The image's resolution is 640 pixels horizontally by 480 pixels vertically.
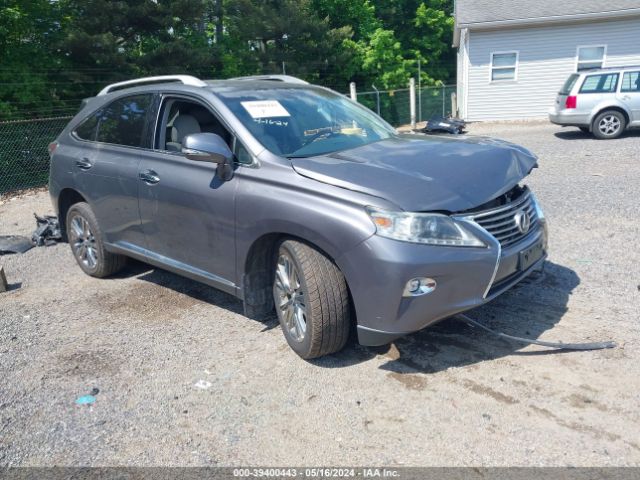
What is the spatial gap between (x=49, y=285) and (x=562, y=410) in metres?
4.81

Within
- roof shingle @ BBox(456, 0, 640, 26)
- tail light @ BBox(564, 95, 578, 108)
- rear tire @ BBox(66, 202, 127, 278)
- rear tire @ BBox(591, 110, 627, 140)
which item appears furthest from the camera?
roof shingle @ BBox(456, 0, 640, 26)

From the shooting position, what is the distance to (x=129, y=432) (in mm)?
3131

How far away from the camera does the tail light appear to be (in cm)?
1326

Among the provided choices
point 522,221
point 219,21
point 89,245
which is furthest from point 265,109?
point 219,21

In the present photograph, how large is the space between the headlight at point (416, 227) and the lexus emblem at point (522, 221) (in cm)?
61

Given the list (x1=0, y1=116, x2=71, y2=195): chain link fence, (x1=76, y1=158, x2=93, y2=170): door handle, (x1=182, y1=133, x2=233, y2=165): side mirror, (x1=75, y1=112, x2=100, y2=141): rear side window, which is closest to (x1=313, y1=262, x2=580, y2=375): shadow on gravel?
(x1=182, y1=133, x2=233, y2=165): side mirror

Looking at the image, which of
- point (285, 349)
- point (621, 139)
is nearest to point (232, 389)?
point (285, 349)

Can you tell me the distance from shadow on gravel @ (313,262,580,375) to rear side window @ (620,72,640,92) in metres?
10.5

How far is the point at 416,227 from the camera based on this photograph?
3.14 meters

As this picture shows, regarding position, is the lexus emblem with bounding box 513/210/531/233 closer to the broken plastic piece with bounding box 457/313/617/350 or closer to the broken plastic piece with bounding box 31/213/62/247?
the broken plastic piece with bounding box 457/313/617/350

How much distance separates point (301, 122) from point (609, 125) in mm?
11387

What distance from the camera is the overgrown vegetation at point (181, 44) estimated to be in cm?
1421

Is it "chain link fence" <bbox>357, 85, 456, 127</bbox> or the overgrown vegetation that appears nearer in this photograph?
the overgrown vegetation

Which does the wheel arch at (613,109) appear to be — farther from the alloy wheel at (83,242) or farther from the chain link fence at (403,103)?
the alloy wheel at (83,242)
